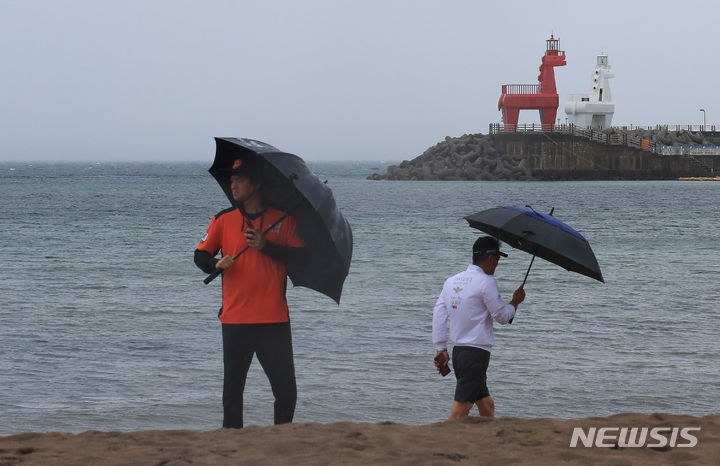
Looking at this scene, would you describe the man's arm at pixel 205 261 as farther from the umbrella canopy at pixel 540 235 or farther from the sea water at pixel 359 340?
the sea water at pixel 359 340

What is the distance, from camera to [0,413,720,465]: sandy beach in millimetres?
5145

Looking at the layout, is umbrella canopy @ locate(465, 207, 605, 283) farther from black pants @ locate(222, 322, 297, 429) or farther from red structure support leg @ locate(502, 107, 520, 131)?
red structure support leg @ locate(502, 107, 520, 131)

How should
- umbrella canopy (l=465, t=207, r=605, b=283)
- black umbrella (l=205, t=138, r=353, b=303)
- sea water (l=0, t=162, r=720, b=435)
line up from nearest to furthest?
black umbrella (l=205, t=138, r=353, b=303)
umbrella canopy (l=465, t=207, r=605, b=283)
sea water (l=0, t=162, r=720, b=435)

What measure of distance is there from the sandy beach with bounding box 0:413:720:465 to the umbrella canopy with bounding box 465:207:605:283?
3.47 ft

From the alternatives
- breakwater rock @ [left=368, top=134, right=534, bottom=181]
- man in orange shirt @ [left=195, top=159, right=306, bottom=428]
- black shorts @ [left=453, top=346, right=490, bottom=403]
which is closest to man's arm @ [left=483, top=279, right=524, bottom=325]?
black shorts @ [left=453, top=346, right=490, bottom=403]

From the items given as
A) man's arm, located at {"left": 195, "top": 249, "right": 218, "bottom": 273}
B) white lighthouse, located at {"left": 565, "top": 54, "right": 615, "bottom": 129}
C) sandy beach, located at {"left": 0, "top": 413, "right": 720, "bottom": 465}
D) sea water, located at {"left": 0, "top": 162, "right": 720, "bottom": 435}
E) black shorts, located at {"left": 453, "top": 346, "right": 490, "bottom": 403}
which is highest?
white lighthouse, located at {"left": 565, "top": 54, "right": 615, "bottom": 129}

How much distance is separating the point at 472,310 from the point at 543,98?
77.1m

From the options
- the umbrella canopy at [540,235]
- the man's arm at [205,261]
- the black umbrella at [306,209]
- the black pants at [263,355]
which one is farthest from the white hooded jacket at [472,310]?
the man's arm at [205,261]

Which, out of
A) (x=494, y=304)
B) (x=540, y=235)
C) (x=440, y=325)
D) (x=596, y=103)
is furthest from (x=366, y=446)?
(x=596, y=103)

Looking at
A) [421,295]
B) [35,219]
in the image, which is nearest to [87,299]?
[421,295]

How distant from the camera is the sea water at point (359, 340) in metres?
9.18

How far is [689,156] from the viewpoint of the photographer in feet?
274

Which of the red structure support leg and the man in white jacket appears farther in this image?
the red structure support leg

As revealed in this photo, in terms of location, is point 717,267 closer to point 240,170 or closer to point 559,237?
point 559,237
